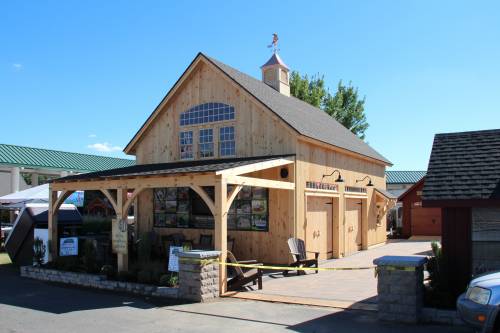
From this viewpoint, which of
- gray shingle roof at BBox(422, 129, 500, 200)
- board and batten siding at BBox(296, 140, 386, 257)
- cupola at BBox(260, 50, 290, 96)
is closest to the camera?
gray shingle roof at BBox(422, 129, 500, 200)

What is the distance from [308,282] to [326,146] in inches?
230

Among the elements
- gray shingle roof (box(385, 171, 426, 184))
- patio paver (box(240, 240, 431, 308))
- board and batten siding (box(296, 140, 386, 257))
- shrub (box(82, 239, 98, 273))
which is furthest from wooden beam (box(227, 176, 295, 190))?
gray shingle roof (box(385, 171, 426, 184))

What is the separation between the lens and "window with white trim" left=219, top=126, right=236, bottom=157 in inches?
638

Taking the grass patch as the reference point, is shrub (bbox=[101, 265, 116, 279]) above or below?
above

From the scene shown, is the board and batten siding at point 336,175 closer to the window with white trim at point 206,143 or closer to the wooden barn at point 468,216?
the window with white trim at point 206,143

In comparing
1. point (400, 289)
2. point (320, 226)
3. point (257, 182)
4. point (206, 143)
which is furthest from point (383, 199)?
point (400, 289)

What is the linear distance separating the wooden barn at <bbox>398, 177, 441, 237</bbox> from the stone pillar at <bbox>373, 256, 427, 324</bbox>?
819 inches

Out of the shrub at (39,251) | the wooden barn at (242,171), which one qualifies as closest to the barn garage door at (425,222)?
the wooden barn at (242,171)

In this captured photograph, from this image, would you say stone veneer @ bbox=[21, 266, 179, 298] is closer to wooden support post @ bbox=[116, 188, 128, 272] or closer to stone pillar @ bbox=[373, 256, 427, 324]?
wooden support post @ bbox=[116, 188, 128, 272]

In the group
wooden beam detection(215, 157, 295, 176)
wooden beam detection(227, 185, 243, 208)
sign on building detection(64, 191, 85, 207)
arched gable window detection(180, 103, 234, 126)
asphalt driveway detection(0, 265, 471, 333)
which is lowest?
asphalt driveway detection(0, 265, 471, 333)

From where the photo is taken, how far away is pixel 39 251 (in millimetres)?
14656

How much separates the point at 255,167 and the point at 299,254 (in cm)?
278

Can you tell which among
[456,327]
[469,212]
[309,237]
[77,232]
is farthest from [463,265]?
[77,232]

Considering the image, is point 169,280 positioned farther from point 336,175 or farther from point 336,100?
point 336,100
